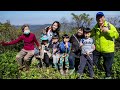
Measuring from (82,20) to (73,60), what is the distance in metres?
1.05

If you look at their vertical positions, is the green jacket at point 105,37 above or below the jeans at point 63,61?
above

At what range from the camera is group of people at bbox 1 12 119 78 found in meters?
8.72

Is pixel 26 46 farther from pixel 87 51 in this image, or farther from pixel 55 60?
pixel 87 51

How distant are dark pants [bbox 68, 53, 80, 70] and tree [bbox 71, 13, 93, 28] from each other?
2.64ft

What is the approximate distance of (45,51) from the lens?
9.29 m

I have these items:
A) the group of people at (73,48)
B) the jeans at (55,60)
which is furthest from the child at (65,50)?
the jeans at (55,60)

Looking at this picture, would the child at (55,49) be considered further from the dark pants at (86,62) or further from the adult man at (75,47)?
the dark pants at (86,62)

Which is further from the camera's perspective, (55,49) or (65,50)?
(55,49)

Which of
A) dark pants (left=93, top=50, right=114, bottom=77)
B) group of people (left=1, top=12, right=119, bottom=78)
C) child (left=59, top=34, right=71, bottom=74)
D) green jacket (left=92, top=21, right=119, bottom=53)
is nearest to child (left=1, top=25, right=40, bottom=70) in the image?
group of people (left=1, top=12, right=119, bottom=78)

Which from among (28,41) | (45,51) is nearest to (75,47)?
(45,51)

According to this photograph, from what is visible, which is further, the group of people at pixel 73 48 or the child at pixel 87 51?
the child at pixel 87 51

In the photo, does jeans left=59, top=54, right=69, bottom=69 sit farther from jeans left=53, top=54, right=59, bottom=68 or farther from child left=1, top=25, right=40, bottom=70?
child left=1, top=25, right=40, bottom=70

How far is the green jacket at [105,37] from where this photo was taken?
28.1 ft
